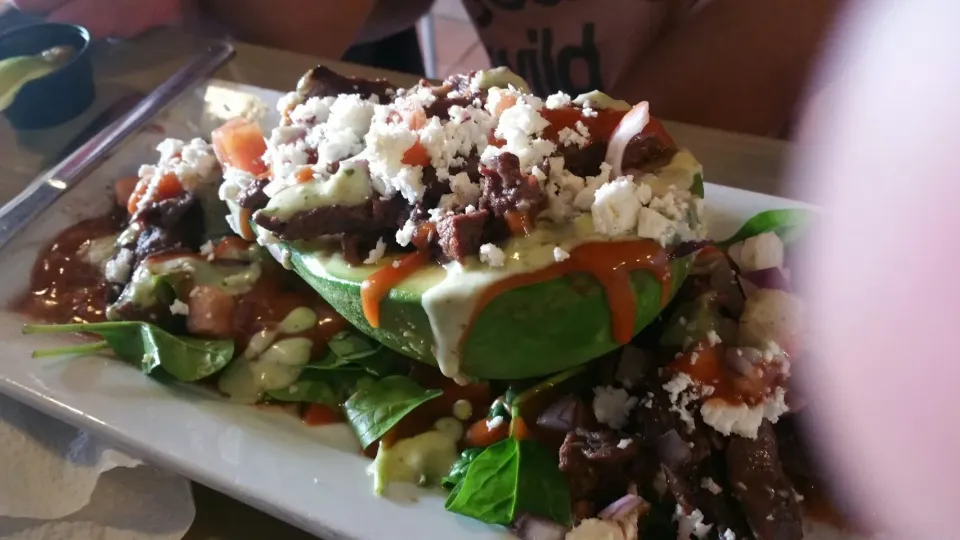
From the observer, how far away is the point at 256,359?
1.11 m

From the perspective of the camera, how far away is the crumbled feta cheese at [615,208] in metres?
0.88

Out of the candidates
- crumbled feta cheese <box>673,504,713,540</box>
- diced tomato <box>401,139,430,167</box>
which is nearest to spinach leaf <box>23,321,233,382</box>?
diced tomato <box>401,139,430,167</box>

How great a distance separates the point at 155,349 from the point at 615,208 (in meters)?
0.65

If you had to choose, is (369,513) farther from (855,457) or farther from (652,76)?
(652,76)

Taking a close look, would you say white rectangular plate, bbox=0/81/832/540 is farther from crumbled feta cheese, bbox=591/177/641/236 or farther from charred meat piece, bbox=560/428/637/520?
crumbled feta cheese, bbox=591/177/641/236

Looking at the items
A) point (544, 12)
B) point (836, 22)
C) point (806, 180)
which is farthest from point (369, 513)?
point (836, 22)

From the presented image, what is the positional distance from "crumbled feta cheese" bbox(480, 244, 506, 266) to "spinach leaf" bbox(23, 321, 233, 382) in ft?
1.41

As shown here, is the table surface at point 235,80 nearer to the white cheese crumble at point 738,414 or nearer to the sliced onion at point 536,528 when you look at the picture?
the sliced onion at point 536,528

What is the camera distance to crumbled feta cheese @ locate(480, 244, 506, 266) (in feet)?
2.91

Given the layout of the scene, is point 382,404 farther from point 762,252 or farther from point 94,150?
point 94,150

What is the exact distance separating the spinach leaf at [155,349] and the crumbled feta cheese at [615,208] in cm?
55

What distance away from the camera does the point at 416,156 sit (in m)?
0.97

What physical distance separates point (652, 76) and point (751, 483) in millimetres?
1228

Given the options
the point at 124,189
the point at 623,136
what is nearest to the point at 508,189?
the point at 623,136
